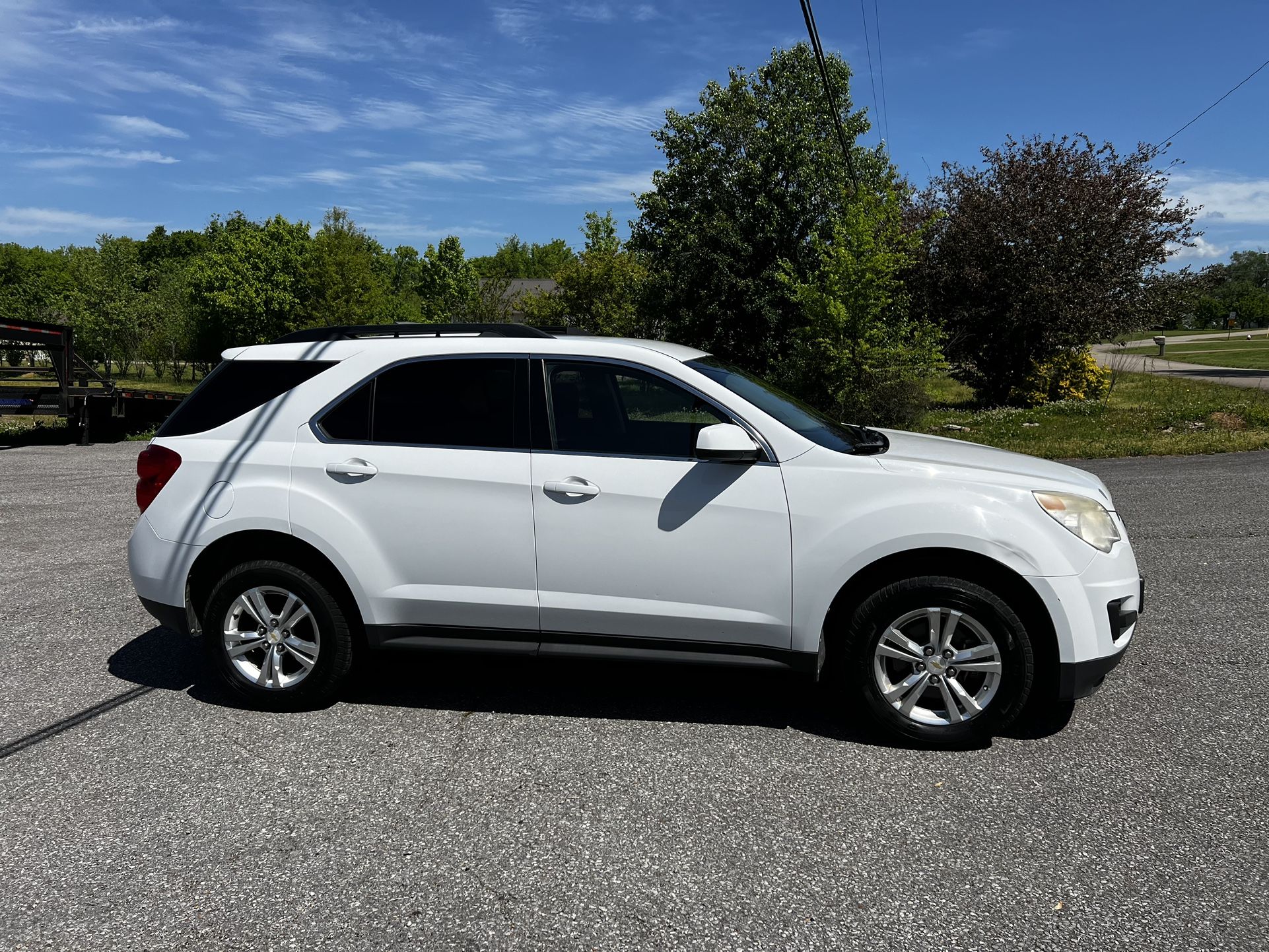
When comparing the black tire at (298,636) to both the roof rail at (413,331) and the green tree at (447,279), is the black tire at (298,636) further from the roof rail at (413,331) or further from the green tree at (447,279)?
the green tree at (447,279)

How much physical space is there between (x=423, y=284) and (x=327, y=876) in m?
59.3

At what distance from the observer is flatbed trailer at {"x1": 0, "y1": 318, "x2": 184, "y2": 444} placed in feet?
54.4

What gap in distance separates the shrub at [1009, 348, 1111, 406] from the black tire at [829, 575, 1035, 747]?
20.3 m

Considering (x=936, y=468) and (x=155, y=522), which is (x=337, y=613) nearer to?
(x=155, y=522)

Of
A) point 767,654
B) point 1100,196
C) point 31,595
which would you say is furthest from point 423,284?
point 767,654

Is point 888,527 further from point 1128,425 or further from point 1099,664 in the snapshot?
point 1128,425

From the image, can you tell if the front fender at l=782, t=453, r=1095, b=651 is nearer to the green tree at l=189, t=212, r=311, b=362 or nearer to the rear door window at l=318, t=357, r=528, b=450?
the rear door window at l=318, t=357, r=528, b=450

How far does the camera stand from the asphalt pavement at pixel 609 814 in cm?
288

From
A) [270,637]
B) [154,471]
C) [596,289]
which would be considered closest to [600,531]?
[270,637]

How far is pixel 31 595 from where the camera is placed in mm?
6926

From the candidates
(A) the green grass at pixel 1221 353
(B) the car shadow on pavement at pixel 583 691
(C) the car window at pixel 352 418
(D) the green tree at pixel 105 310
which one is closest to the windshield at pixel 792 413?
→ (B) the car shadow on pavement at pixel 583 691

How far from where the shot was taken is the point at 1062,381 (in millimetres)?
22656

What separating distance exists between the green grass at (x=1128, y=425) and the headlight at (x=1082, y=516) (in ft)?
34.3

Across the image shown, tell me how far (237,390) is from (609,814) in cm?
286
